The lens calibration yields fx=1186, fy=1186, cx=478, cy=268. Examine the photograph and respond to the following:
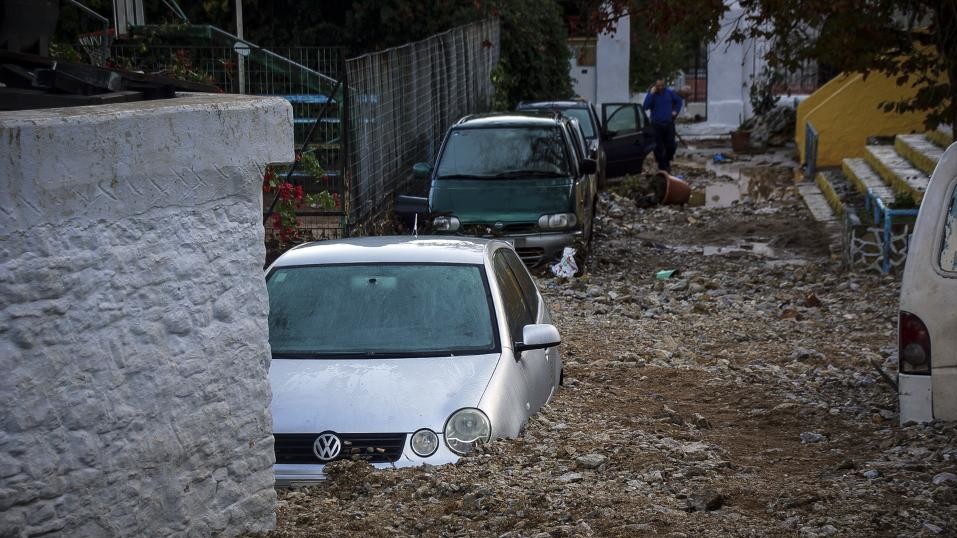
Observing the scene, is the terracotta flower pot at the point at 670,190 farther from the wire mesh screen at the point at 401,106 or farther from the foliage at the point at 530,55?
the foliage at the point at 530,55

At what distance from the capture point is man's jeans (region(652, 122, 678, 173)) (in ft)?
75.9

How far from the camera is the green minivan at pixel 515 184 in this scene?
12867mm

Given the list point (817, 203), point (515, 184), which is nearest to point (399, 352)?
point (515, 184)

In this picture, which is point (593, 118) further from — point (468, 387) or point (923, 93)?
point (468, 387)

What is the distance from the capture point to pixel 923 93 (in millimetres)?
11398

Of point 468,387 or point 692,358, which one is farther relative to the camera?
point 692,358

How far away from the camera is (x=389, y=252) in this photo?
685 cm

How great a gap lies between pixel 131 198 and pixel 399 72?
12011 mm

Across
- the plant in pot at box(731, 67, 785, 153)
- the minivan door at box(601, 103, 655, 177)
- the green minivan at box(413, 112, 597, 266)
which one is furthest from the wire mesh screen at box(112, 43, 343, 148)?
the plant in pot at box(731, 67, 785, 153)

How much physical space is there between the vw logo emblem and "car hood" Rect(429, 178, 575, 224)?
7334 millimetres

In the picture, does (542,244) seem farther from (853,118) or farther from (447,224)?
(853,118)

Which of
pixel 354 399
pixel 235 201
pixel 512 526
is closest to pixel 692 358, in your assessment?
pixel 354 399

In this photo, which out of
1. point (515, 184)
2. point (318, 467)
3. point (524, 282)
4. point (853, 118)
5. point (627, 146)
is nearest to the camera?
point (318, 467)

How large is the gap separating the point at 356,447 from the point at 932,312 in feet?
9.99
